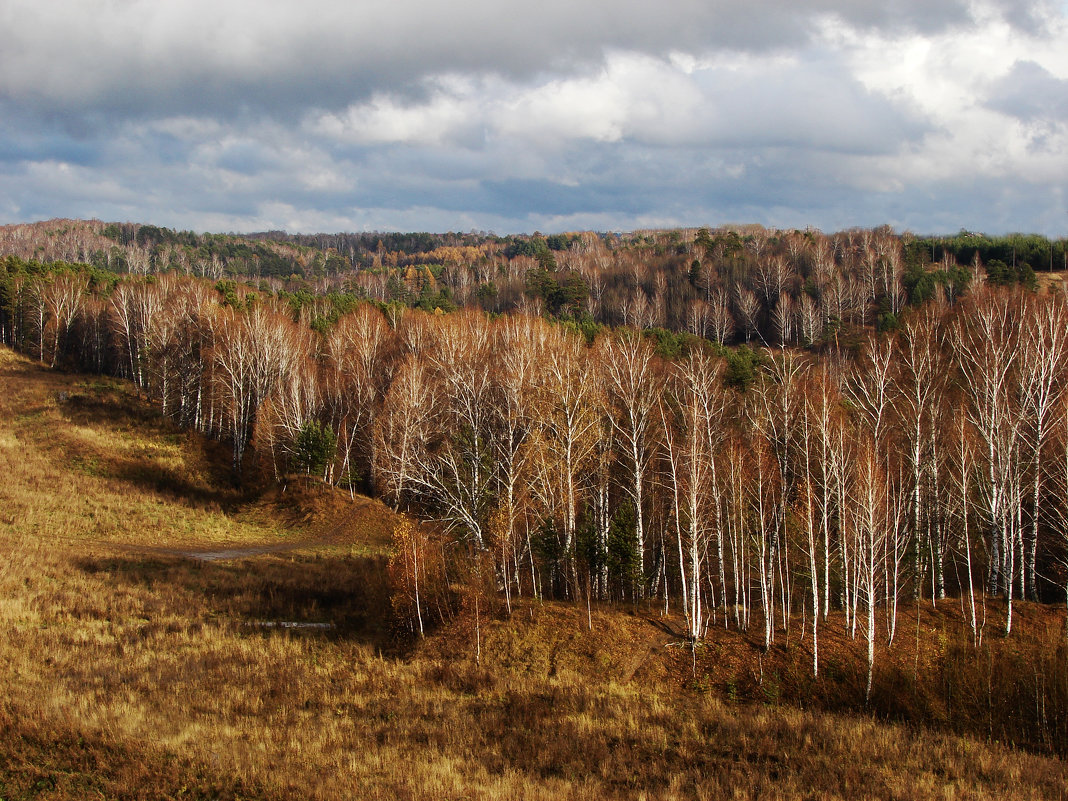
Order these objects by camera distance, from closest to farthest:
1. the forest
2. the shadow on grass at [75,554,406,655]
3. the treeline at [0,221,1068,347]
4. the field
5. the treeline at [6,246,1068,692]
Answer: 1. the field
2. the treeline at [6,246,1068,692]
3. the forest
4. the shadow on grass at [75,554,406,655]
5. the treeline at [0,221,1068,347]

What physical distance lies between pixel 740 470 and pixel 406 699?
15.0 meters

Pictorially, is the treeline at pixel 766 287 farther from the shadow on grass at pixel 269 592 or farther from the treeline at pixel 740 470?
the shadow on grass at pixel 269 592

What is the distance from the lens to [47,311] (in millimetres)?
89500

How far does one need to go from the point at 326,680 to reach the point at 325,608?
34.8 feet

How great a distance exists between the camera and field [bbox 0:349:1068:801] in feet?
46.0

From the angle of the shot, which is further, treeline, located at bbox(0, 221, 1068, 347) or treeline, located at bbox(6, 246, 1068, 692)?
treeline, located at bbox(0, 221, 1068, 347)

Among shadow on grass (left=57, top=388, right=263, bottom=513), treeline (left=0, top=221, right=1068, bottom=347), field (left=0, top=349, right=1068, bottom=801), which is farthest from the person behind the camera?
treeline (left=0, top=221, right=1068, bottom=347)

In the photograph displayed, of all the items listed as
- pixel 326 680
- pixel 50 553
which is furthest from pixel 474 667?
pixel 50 553

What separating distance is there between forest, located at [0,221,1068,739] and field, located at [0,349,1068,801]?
81.4 inches

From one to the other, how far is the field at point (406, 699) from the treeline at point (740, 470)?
2.07 metres

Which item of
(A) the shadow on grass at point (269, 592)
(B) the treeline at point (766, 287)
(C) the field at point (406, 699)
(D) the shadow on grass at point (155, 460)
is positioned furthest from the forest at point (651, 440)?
(B) the treeline at point (766, 287)

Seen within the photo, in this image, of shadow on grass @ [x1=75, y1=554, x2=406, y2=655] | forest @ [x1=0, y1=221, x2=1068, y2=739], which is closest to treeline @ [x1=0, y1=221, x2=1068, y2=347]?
forest @ [x1=0, y1=221, x2=1068, y2=739]

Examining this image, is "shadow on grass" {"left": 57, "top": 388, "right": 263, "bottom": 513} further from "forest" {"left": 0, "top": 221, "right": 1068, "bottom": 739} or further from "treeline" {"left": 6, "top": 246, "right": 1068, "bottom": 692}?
"treeline" {"left": 6, "top": 246, "right": 1068, "bottom": 692}

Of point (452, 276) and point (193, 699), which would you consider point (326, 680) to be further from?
point (452, 276)
